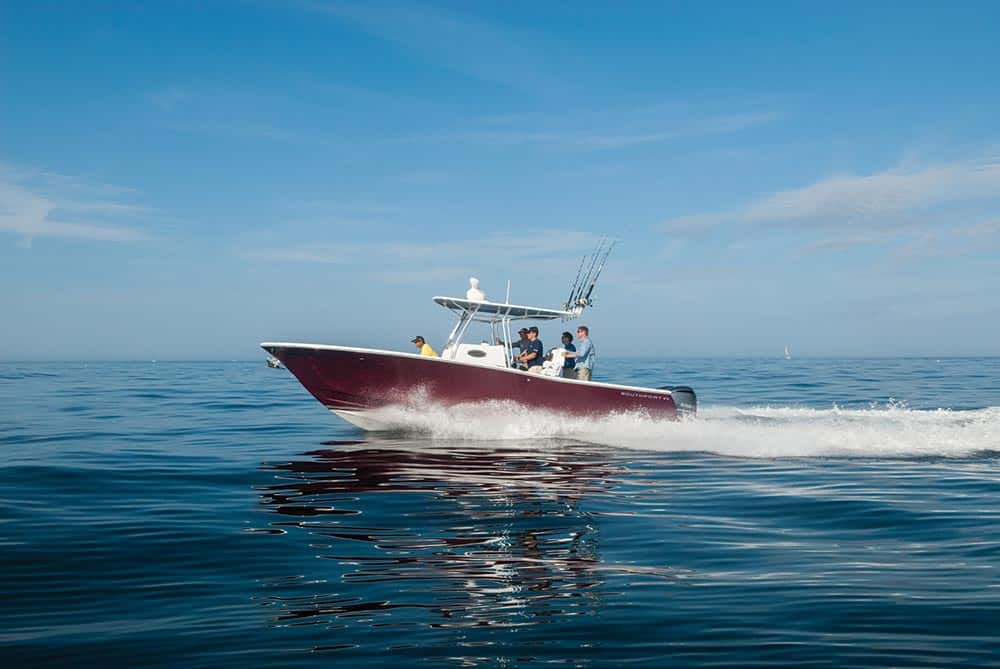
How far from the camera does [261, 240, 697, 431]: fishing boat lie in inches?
599

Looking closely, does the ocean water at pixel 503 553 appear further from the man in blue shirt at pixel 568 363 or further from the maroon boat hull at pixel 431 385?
the man in blue shirt at pixel 568 363

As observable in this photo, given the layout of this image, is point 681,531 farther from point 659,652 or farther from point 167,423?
point 167,423

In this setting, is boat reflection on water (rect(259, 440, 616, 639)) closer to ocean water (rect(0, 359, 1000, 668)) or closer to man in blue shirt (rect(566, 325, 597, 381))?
ocean water (rect(0, 359, 1000, 668))

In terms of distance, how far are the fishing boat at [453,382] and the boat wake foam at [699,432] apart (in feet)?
0.60

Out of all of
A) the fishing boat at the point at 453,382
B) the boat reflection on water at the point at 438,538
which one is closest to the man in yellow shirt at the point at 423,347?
the fishing boat at the point at 453,382

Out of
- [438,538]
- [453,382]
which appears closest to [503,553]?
[438,538]

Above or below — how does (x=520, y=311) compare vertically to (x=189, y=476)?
above

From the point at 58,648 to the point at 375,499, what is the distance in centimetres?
489

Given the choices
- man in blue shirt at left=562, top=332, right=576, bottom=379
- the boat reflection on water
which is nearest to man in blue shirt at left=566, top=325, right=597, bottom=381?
man in blue shirt at left=562, top=332, right=576, bottom=379

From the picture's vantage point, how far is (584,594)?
5598 millimetres

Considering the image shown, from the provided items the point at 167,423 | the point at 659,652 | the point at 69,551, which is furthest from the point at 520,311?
the point at 659,652

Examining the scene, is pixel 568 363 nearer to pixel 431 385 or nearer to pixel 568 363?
pixel 568 363

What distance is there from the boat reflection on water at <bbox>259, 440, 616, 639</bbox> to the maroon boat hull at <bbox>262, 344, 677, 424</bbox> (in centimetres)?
256

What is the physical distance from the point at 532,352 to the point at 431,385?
7.71ft
